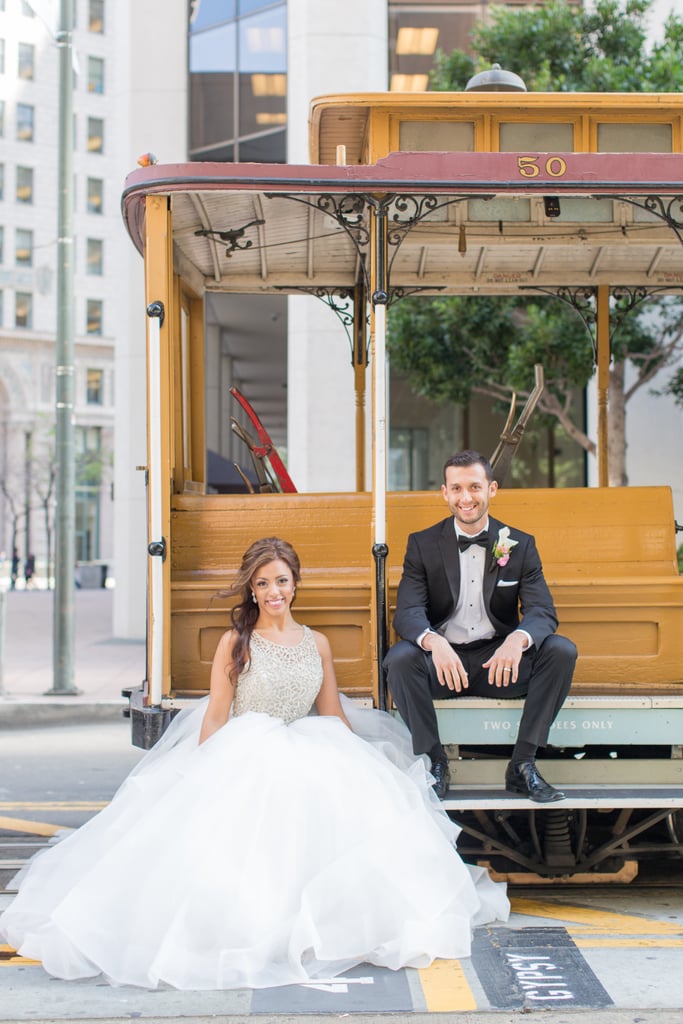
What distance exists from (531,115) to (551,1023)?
4.21m

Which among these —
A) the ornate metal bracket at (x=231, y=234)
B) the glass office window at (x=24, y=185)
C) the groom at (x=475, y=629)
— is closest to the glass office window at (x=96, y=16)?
the glass office window at (x=24, y=185)

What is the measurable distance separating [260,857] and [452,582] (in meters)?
1.43

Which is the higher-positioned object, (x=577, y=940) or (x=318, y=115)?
(x=318, y=115)

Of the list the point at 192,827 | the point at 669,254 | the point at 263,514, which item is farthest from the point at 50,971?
the point at 669,254

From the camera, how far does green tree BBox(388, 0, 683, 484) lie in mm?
11906

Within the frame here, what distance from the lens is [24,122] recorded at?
172ft

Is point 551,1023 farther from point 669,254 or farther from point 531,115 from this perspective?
point 669,254

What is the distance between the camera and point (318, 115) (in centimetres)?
574

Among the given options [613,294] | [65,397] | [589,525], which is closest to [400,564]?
[589,525]

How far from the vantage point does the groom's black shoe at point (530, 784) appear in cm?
448

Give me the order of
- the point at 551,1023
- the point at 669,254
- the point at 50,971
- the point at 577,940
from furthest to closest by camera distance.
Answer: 1. the point at 669,254
2. the point at 577,940
3. the point at 50,971
4. the point at 551,1023

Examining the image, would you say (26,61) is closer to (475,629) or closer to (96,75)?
(96,75)

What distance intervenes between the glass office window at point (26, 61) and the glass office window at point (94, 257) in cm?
797

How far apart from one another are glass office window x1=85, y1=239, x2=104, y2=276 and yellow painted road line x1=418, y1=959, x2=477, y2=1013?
174 ft
